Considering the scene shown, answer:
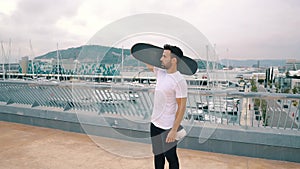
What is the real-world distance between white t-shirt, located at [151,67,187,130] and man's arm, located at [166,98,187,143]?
1.3 inches

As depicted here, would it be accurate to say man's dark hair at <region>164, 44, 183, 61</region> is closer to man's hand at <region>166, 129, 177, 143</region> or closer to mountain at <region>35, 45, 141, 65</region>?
mountain at <region>35, 45, 141, 65</region>

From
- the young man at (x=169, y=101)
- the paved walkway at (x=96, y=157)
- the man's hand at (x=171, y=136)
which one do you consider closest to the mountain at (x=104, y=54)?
the young man at (x=169, y=101)

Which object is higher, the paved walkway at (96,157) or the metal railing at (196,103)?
the metal railing at (196,103)

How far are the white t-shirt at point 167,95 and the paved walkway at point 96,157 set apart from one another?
1.01 meters

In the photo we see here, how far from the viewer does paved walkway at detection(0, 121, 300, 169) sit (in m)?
2.94

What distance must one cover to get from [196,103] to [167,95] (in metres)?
1.82

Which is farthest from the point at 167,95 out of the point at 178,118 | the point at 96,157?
the point at 96,157

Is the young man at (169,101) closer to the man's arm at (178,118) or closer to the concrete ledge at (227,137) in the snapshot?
the man's arm at (178,118)

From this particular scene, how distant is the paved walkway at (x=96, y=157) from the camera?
294 centimetres

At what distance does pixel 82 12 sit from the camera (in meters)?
2.71

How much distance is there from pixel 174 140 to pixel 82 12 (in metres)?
1.87

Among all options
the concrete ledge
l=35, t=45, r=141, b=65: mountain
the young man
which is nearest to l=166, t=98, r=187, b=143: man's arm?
the young man

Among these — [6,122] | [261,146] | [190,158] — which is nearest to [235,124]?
[261,146]

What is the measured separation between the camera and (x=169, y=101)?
1.81 metres
